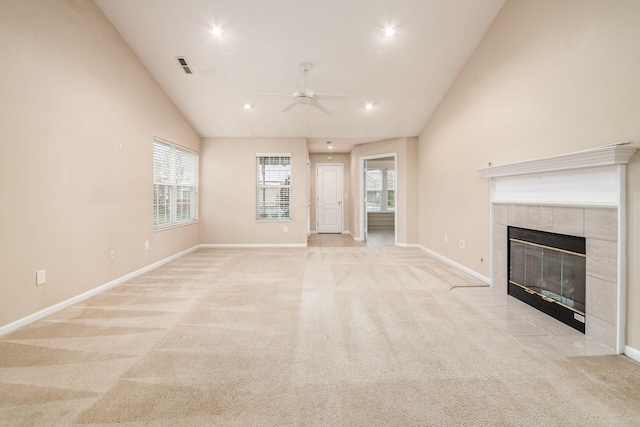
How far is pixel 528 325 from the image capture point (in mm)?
2289

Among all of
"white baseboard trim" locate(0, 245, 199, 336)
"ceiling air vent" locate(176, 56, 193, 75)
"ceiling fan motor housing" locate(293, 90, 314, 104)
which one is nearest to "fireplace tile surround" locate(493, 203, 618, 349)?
"ceiling fan motor housing" locate(293, 90, 314, 104)

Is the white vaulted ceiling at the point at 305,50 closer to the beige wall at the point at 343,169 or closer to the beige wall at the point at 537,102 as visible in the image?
the beige wall at the point at 537,102

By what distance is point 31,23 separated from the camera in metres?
2.34

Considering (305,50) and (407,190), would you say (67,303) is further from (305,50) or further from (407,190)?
(407,190)

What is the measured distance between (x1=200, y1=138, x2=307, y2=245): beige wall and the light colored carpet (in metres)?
3.01

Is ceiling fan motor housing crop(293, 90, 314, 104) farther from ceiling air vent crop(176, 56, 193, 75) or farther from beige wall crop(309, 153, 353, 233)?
beige wall crop(309, 153, 353, 233)

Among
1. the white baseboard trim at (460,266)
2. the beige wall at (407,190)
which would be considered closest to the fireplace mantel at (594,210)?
the white baseboard trim at (460,266)

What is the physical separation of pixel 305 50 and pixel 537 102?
108 inches

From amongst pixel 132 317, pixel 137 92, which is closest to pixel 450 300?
pixel 132 317

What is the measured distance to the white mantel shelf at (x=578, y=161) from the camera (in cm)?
179

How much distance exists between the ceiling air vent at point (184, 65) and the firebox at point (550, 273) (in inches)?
186

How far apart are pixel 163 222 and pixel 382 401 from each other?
4465mm

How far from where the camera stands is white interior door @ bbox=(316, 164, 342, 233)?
838 centimetres

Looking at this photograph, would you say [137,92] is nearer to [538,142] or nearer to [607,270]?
[538,142]
